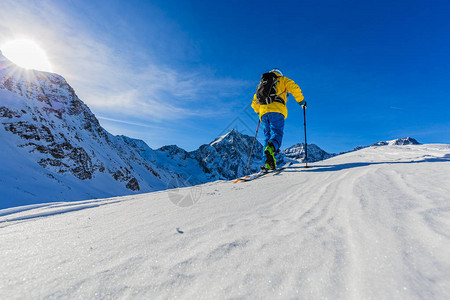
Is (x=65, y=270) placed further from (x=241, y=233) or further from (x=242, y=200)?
(x=242, y=200)

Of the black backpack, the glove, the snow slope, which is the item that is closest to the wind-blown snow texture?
the black backpack

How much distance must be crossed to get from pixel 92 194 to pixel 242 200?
22986mm

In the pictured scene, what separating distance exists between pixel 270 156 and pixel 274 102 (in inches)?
65.0

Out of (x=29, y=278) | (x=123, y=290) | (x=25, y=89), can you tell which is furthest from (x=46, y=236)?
(x=25, y=89)

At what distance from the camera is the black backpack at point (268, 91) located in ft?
18.4

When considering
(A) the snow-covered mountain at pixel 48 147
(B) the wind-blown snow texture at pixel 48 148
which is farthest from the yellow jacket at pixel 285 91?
(B) the wind-blown snow texture at pixel 48 148

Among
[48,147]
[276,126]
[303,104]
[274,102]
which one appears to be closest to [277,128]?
[276,126]

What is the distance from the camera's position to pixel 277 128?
Result: 574cm

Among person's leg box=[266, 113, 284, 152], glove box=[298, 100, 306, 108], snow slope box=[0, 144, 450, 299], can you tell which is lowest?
snow slope box=[0, 144, 450, 299]

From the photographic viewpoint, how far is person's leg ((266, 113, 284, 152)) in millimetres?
5641

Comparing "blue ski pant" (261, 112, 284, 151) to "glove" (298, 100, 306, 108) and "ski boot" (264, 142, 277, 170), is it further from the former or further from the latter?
"glove" (298, 100, 306, 108)

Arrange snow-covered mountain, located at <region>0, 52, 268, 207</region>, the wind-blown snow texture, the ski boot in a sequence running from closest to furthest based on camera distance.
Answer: the ski boot
the wind-blown snow texture
snow-covered mountain, located at <region>0, 52, 268, 207</region>

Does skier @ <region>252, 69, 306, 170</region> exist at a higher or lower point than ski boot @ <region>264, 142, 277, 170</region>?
higher

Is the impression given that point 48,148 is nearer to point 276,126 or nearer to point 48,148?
point 48,148
